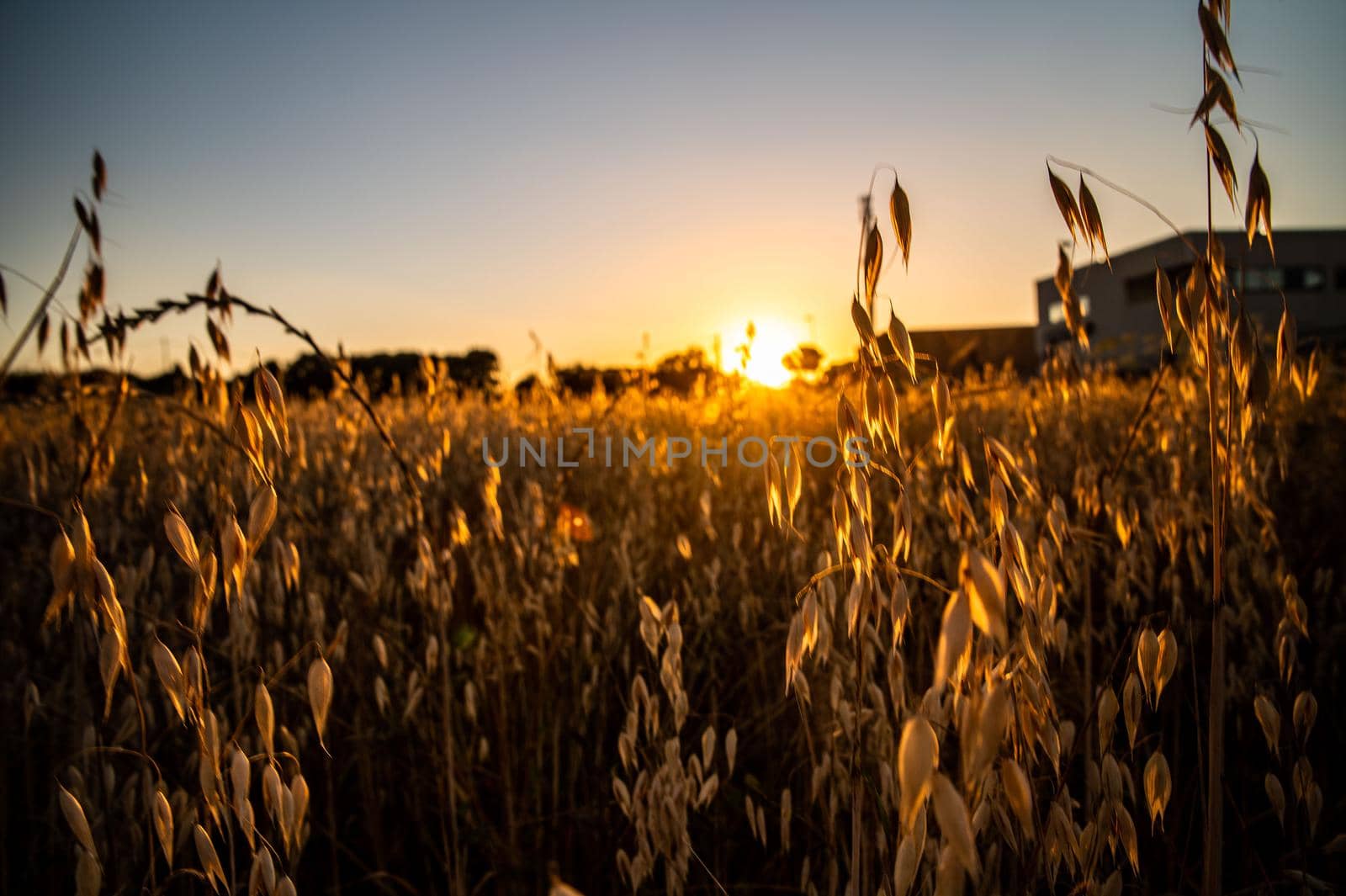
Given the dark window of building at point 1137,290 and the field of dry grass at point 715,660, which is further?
the dark window of building at point 1137,290

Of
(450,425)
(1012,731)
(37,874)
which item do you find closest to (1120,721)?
(1012,731)

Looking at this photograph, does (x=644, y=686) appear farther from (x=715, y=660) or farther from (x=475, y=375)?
(x=475, y=375)

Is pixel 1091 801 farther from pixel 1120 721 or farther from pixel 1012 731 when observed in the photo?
pixel 1120 721

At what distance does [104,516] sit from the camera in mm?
3057

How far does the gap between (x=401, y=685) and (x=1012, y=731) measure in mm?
1750
